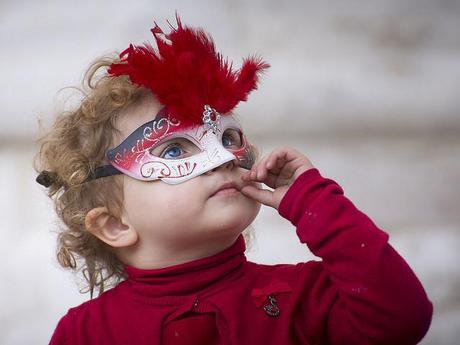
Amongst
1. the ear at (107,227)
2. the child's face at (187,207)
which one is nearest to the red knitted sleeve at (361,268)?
the child's face at (187,207)

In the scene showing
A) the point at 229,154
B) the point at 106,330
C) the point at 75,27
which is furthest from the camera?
the point at 75,27

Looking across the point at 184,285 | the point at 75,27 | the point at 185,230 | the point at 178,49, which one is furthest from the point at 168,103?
the point at 75,27

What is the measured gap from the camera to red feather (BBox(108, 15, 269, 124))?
137cm

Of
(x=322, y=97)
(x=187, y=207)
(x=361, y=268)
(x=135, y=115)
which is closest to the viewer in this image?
(x=361, y=268)

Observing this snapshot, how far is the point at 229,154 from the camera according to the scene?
4.48 ft

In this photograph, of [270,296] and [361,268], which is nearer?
[361,268]

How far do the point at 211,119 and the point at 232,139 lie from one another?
0.34 ft

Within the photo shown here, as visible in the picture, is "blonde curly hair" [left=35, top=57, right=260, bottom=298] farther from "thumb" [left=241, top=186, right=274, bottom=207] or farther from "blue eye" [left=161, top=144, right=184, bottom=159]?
"thumb" [left=241, top=186, right=274, bottom=207]

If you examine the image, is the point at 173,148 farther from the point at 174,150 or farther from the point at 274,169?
the point at 274,169

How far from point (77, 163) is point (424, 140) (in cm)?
122

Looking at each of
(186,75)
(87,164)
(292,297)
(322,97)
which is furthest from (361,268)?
(322,97)

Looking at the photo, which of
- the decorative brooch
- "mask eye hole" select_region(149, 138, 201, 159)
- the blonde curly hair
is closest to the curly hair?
the blonde curly hair

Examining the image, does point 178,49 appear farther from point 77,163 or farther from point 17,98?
point 17,98

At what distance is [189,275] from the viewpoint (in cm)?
143
